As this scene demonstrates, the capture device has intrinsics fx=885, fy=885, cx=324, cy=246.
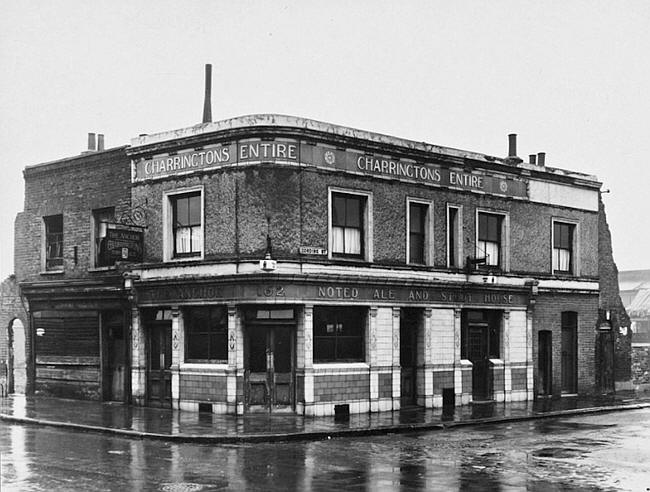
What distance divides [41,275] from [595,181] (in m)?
19.9

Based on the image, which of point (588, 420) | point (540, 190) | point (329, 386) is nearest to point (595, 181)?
point (540, 190)

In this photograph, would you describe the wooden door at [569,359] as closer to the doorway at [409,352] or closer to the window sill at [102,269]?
the doorway at [409,352]

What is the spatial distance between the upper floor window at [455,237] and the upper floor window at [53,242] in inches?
489

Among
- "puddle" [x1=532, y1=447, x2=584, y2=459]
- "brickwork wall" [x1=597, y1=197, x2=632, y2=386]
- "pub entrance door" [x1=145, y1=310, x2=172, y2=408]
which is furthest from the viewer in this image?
"brickwork wall" [x1=597, y1=197, x2=632, y2=386]

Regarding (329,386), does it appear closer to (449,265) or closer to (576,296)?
(449,265)

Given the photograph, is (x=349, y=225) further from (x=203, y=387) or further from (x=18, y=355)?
(x=18, y=355)

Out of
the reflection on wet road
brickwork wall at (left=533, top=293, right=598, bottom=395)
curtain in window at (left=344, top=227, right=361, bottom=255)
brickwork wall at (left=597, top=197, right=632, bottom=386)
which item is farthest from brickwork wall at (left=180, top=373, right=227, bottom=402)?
brickwork wall at (left=597, top=197, right=632, bottom=386)

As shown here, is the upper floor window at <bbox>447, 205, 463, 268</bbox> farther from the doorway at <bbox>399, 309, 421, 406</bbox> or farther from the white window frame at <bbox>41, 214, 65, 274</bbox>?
the white window frame at <bbox>41, 214, 65, 274</bbox>

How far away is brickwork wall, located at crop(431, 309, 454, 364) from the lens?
86.1 feet

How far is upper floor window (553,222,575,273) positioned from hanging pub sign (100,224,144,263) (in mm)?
14624

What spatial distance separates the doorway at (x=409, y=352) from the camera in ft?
84.9

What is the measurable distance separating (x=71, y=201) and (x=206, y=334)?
7.54m

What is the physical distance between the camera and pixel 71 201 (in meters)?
28.1

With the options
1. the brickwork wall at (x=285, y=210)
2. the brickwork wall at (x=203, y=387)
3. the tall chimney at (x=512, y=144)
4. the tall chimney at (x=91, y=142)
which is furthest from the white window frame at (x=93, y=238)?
the tall chimney at (x=512, y=144)
